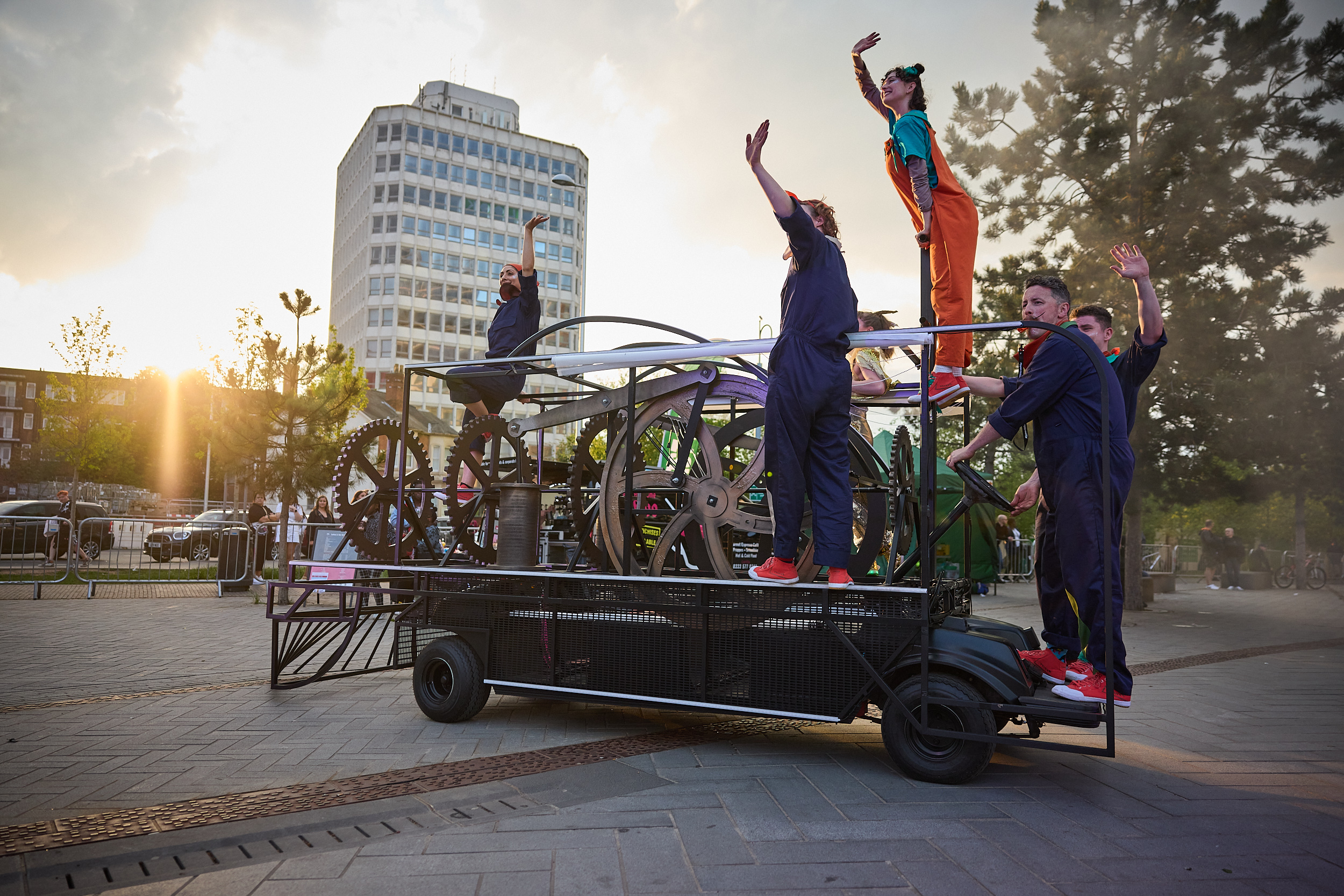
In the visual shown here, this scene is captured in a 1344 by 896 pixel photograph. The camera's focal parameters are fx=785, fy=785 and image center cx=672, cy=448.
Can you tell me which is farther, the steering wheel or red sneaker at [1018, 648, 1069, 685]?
the steering wheel

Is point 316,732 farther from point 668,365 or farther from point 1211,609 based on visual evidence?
point 1211,609

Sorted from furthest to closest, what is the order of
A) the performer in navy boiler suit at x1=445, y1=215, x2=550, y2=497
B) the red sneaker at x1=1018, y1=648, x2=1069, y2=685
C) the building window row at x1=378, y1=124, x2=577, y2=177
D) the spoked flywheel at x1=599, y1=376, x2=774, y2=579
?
1. the building window row at x1=378, y1=124, x2=577, y2=177
2. the performer in navy boiler suit at x1=445, y1=215, x2=550, y2=497
3. the spoked flywheel at x1=599, y1=376, x2=774, y2=579
4. the red sneaker at x1=1018, y1=648, x2=1069, y2=685

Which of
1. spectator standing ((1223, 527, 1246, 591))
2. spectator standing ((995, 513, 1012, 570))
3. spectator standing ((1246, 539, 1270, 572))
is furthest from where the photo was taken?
spectator standing ((1246, 539, 1270, 572))

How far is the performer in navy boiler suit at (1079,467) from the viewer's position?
4047 mm

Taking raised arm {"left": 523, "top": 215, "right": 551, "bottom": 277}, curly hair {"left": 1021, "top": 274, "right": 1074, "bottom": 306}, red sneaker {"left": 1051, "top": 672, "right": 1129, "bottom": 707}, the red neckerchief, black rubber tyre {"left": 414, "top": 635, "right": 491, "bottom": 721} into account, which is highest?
raised arm {"left": 523, "top": 215, "right": 551, "bottom": 277}

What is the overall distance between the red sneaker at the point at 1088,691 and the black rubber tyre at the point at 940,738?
1.25 ft

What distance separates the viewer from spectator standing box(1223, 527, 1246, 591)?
2458cm

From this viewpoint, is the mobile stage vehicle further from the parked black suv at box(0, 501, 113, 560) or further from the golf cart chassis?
the parked black suv at box(0, 501, 113, 560)

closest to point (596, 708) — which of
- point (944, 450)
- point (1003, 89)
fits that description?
point (1003, 89)

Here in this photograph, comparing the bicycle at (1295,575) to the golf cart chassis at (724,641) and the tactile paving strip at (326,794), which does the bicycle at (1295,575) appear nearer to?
the golf cart chassis at (724,641)

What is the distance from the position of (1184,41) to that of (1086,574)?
45.4 ft

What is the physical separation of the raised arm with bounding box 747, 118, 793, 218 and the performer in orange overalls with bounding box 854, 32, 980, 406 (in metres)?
1.21

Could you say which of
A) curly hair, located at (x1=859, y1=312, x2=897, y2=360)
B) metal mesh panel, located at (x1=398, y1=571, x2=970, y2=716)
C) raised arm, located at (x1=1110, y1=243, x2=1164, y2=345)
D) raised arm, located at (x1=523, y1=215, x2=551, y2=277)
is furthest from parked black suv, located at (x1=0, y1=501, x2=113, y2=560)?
raised arm, located at (x1=1110, y1=243, x2=1164, y2=345)

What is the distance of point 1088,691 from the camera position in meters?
4.01
